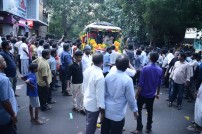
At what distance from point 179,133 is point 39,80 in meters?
3.99

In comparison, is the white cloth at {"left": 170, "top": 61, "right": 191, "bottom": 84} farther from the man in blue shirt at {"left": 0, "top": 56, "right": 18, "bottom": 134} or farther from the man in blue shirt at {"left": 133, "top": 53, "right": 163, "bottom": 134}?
the man in blue shirt at {"left": 0, "top": 56, "right": 18, "bottom": 134}

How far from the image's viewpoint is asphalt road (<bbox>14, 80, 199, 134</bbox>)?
5.98 meters

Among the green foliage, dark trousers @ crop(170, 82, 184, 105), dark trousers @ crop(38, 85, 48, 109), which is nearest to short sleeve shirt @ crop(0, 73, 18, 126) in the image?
dark trousers @ crop(38, 85, 48, 109)

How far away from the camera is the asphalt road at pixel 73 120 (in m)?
5.98

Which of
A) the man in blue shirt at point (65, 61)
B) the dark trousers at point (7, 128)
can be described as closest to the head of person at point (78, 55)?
the man in blue shirt at point (65, 61)

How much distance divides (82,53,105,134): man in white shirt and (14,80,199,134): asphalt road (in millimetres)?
1537

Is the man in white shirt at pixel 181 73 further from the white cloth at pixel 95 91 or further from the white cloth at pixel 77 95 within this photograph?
the white cloth at pixel 95 91

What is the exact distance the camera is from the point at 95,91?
4281 mm

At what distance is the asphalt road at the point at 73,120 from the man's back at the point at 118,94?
2.01 metres

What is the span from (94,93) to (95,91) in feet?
0.15

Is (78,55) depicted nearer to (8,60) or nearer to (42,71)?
(42,71)

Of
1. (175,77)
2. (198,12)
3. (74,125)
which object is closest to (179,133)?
(175,77)

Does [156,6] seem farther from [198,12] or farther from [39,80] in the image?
[39,80]

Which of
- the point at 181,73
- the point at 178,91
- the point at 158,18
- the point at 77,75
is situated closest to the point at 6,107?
the point at 77,75
